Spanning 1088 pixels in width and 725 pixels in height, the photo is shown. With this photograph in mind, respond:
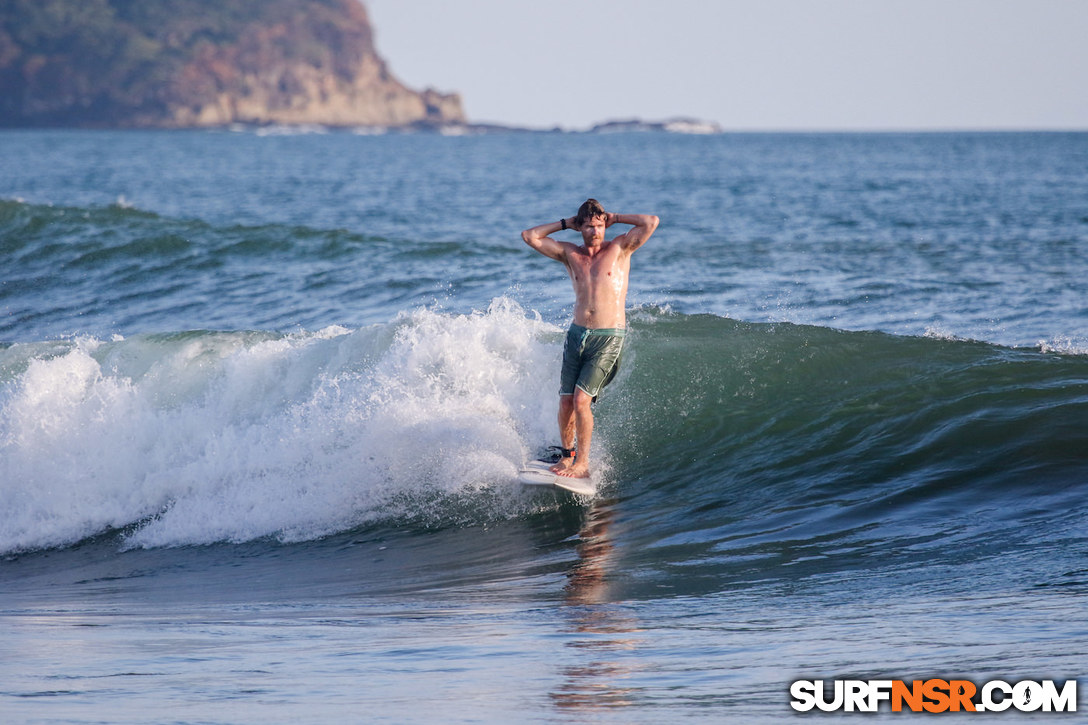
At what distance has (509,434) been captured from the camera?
8.66 metres

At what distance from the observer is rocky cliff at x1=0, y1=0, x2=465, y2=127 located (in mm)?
149750

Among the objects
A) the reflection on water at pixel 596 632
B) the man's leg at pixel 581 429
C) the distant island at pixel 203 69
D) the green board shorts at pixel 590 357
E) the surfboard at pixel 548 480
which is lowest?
the reflection on water at pixel 596 632

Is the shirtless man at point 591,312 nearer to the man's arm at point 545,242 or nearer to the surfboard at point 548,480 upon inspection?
the man's arm at point 545,242

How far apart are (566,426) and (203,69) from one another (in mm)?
167607

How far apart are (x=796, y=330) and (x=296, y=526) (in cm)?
523

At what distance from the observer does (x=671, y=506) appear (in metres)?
8.20

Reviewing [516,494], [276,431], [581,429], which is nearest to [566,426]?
[581,429]

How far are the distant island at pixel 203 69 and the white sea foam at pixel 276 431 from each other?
499 ft

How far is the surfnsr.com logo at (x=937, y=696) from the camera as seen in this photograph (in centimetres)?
397

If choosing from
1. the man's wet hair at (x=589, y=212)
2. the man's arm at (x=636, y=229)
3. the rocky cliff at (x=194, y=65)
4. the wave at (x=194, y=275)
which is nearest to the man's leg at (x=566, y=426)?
the man's arm at (x=636, y=229)

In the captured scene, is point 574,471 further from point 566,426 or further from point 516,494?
point 516,494

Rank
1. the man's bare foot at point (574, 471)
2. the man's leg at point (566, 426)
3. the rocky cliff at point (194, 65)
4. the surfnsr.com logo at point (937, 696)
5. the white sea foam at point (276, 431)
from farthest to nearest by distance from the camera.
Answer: the rocky cliff at point (194, 65)
the white sea foam at point (276, 431)
the man's bare foot at point (574, 471)
the man's leg at point (566, 426)
the surfnsr.com logo at point (937, 696)

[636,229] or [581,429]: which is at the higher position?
[636,229]

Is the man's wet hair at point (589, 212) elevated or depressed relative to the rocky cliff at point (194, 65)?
depressed
